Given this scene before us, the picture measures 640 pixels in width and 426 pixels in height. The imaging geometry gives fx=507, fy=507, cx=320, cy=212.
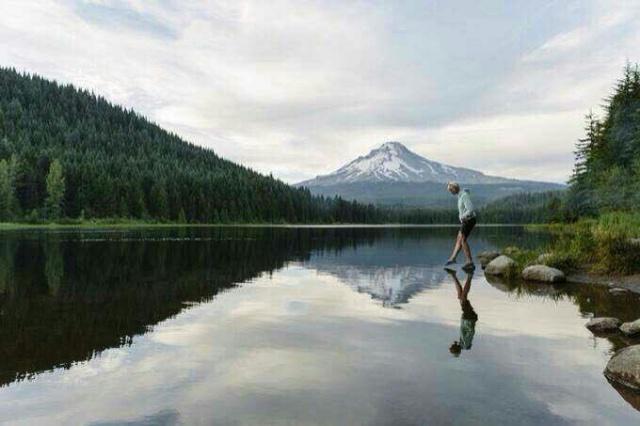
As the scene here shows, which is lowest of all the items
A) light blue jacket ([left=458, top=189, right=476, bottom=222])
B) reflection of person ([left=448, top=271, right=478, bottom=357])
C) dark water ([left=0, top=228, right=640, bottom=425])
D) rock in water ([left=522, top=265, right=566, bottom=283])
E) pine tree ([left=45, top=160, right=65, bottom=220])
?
dark water ([left=0, top=228, right=640, bottom=425])

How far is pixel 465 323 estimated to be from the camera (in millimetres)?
11664

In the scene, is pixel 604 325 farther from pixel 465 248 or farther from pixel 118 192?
pixel 118 192

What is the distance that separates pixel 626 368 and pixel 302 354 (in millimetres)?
5071

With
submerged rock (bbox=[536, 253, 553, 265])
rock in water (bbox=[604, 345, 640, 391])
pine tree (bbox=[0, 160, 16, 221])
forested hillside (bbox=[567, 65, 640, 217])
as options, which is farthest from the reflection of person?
pine tree (bbox=[0, 160, 16, 221])

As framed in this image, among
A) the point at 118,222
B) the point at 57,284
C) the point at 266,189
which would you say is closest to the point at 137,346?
the point at 57,284

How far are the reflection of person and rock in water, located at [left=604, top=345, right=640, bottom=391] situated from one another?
7.66 feet

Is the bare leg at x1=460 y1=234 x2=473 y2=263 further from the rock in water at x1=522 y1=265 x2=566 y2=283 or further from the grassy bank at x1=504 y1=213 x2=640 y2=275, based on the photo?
the rock in water at x1=522 y1=265 x2=566 y2=283

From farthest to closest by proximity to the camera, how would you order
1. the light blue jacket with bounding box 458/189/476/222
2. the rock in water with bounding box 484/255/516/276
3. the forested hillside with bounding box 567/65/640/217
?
the forested hillside with bounding box 567/65/640/217 → the light blue jacket with bounding box 458/189/476/222 → the rock in water with bounding box 484/255/516/276

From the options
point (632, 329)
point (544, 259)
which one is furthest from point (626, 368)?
point (544, 259)

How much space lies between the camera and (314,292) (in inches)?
648

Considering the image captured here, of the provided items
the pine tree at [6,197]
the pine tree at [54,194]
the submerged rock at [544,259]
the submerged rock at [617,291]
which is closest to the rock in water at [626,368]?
→ the submerged rock at [617,291]

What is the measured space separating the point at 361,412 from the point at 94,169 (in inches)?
5251

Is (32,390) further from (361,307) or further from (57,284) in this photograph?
(57,284)

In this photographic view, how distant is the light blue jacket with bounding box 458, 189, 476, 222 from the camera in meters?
22.2
